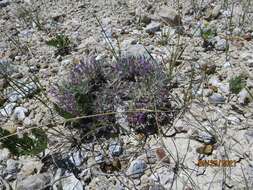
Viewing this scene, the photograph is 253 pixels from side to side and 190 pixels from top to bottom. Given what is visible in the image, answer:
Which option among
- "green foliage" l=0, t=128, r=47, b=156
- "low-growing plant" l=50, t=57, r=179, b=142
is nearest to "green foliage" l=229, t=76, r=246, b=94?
"low-growing plant" l=50, t=57, r=179, b=142

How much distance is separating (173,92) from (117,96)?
0.50 m

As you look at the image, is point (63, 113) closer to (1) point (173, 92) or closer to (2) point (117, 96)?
(2) point (117, 96)

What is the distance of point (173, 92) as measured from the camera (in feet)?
11.2

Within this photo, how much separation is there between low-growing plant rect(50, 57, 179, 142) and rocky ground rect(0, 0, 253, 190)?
0.39 ft

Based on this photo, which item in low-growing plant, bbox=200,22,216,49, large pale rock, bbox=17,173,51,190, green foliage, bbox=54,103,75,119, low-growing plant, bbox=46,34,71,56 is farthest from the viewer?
low-growing plant, bbox=46,34,71,56

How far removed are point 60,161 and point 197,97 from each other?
1259 millimetres

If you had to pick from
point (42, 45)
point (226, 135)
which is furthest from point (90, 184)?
point (42, 45)

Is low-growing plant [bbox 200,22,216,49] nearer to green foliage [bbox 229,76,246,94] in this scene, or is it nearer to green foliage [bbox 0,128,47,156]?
green foliage [bbox 229,76,246,94]

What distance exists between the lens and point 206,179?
2.76 m

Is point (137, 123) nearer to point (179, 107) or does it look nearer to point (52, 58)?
point (179, 107)

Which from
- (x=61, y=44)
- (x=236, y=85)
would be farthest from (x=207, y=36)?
(x=61, y=44)

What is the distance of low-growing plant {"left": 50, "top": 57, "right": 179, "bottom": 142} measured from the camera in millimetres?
3127

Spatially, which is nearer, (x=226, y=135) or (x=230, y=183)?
(x=230, y=183)

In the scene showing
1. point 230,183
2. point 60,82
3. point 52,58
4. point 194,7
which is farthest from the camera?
point 194,7
